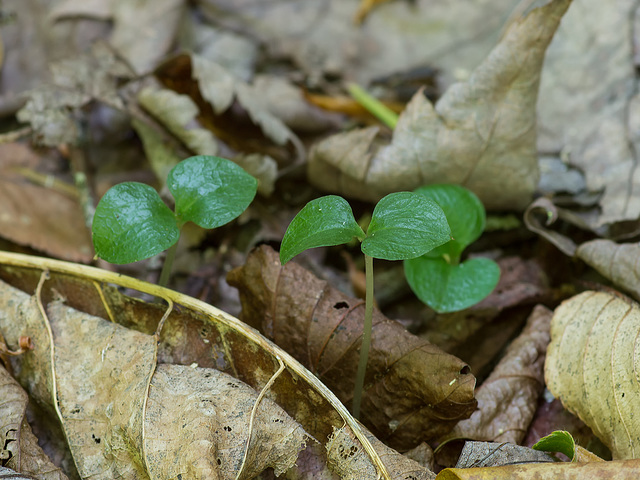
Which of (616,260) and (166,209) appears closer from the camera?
(166,209)

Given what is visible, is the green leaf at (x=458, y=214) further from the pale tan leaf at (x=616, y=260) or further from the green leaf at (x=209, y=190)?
the green leaf at (x=209, y=190)

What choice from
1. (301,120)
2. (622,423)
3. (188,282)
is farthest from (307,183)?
(622,423)

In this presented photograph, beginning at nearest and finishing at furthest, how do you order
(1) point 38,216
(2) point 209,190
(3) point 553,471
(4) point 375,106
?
(3) point 553,471 → (2) point 209,190 → (1) point 38,216 → (4) point 375,106

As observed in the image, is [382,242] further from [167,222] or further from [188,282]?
[188,282]

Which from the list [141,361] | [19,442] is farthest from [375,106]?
[19,442]

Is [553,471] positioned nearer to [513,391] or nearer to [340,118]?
[513,391]

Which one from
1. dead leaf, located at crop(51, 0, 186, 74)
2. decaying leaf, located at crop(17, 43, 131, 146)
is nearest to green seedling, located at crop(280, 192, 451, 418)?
decaying leaf, located at crop(17, 43, 131, 146)
